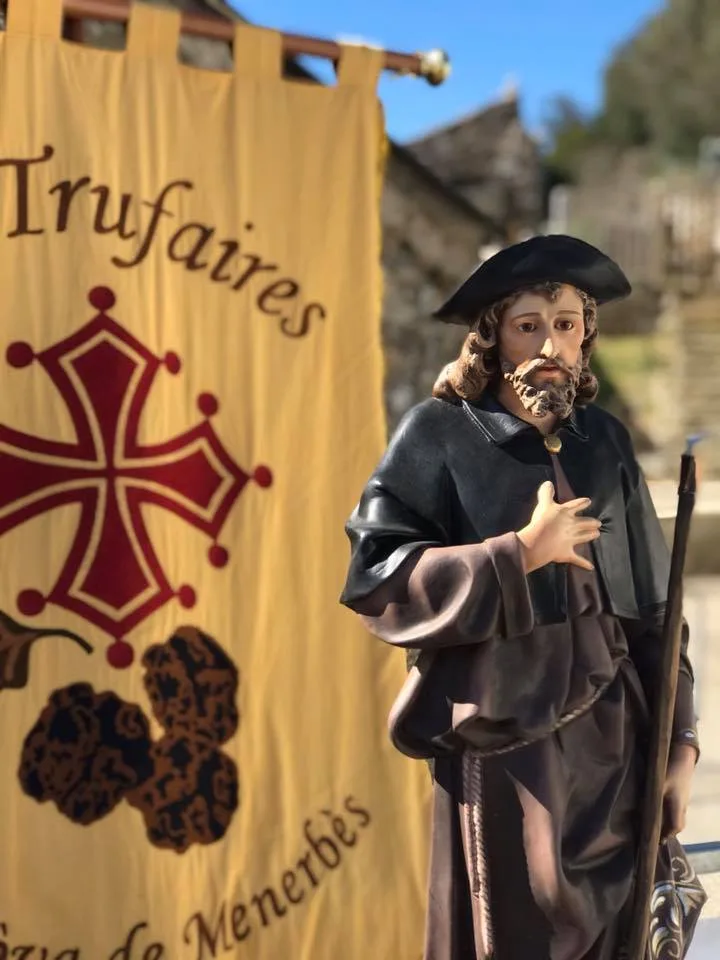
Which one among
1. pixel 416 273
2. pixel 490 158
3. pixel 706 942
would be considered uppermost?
pixel 490 158

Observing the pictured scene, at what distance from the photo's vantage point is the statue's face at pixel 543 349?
5.77 ft

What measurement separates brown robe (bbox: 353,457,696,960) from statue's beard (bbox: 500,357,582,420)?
129 millimetres

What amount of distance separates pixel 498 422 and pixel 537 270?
262 millimetres

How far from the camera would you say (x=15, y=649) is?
2.47 metres

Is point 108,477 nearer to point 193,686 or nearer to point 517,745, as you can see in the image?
point 193,686

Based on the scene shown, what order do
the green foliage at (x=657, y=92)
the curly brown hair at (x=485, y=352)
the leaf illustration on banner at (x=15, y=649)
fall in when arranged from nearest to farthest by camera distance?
1. the curly brown hair at (x=485, y=352)
2. the leaf illustration on banner at (x=15, y=649)
3. the green foliage at (x=657, y=92)

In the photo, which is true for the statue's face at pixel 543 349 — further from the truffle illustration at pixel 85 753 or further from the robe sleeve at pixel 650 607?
the truffle illustration at pixel 85 753

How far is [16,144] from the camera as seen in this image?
96.5 inches

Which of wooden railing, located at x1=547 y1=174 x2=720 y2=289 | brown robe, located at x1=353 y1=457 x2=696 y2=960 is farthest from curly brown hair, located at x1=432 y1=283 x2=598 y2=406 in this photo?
wooden railing, located at x1=547 y1=174 x2=720 y2=289

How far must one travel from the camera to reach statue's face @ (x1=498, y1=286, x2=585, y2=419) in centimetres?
176

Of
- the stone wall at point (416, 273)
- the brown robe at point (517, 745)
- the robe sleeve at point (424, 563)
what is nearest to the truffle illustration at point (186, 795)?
the brown robe at point (517, 745)

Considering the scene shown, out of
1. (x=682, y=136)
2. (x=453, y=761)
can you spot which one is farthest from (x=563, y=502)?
(x=682, y=136)

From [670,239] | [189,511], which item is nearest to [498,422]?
Result: [189,511]

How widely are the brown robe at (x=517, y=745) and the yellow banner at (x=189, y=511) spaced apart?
89 centimetres
